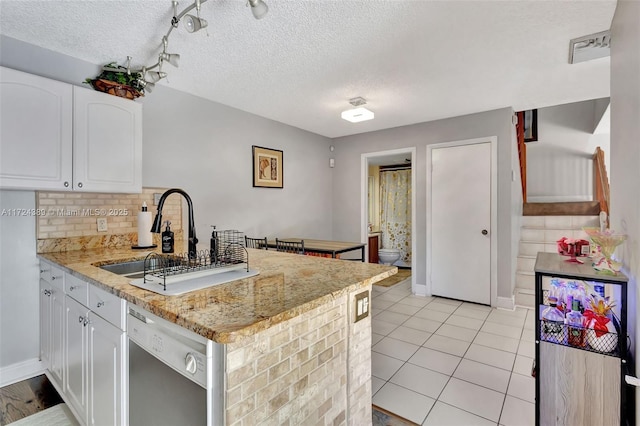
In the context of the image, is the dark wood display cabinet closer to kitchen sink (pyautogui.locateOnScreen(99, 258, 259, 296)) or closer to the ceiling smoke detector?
kitchen sink (pyautogui.locateOnScreen(99, 258, 259, 296))

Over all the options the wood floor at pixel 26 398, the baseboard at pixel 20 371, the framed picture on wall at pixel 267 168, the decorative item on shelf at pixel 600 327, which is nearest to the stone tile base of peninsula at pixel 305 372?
the decorative item on shelf at pixel 600 327

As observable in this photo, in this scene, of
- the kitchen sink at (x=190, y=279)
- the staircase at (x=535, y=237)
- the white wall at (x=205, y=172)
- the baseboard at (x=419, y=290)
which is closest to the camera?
the kitchen sink at (x=190, y=279)

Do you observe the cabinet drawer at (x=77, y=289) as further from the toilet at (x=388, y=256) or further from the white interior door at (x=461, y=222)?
the toilet at (x=388, y=256)

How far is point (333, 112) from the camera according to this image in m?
3.68

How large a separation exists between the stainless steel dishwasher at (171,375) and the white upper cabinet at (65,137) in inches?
57.8

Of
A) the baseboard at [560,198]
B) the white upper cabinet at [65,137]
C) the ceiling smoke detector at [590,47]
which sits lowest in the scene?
the baseboard at [560,198]

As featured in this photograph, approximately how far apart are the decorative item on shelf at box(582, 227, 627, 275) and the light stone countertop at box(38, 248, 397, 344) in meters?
0.93

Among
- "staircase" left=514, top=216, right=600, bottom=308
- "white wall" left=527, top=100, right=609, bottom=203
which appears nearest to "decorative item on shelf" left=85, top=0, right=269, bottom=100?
"staircase" left=514, top=216, right=600, bottom=308

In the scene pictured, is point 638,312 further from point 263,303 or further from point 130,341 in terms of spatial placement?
point 130,341

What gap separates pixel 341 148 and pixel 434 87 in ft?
7.26

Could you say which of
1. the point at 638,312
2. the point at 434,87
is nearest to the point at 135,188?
the point at 434,87

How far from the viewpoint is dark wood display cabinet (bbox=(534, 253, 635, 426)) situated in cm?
122

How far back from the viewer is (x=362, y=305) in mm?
1453

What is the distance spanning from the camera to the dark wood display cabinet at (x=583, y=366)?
1.22 meters
